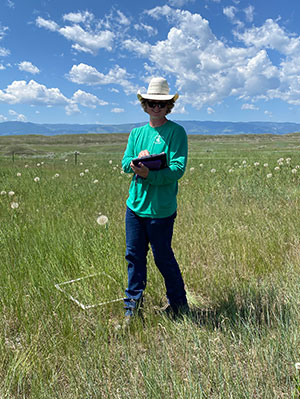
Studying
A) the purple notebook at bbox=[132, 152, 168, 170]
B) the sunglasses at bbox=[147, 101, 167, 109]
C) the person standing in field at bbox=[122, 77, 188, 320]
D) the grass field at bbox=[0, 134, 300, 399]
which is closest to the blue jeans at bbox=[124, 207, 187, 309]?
the person standing in field at bbox=[122, 77, 188, 320]

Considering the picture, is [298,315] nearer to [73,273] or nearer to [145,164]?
[145,164]

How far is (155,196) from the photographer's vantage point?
2.81 m

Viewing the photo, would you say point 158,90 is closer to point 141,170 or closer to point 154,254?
point 141,170

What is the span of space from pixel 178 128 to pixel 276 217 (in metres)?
3.47

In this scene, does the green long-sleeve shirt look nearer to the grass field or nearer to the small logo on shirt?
the small logo on shirt

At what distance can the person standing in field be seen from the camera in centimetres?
274

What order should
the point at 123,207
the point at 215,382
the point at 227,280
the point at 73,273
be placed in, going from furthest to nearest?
the point at 123,207 < the point at 73,273 < the point at 227,280 < the point at 215,382

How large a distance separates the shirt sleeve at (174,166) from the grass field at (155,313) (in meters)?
1.15

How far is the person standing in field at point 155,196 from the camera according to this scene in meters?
2.74

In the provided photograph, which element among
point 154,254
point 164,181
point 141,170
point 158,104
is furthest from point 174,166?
point 154,254

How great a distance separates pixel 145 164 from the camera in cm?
262

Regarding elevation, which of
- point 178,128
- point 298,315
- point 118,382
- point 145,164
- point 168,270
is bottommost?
point 118,382

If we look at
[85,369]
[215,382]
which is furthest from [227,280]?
[85,369]

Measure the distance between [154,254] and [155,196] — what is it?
531mm
